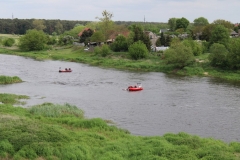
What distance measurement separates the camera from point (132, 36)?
211 feet

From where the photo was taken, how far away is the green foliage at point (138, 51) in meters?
57.9

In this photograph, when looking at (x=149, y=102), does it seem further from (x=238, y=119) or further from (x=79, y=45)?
(x=79, y=45)

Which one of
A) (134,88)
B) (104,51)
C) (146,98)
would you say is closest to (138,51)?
(104,51)

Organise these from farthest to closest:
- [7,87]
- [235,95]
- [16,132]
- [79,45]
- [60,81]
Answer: [79,45], [60,81], [7,87], [235,95], [16,132]

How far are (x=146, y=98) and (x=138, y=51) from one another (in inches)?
1030

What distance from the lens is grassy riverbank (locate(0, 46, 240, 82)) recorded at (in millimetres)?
48156

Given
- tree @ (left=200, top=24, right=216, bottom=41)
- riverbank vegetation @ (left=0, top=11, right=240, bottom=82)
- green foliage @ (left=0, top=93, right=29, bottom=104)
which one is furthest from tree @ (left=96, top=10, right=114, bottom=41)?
green foliage @ (left=0, top=93, right=29, bottom=104)

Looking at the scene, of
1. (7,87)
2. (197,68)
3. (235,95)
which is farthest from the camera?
(197,68)

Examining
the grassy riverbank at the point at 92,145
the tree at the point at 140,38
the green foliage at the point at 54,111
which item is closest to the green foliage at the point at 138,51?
the tree at the point at 140,38

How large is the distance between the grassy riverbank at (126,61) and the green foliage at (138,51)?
103cm

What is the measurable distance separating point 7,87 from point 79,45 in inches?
1638

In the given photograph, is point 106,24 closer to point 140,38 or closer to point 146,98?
point 140,38

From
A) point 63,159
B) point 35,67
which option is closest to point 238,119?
point 63,159

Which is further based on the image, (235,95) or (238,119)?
(235,95)
